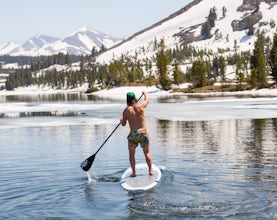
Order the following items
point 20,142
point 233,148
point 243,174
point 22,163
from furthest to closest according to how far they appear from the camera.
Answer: point 20,142, point 233,148, point 22,163, point 243,174

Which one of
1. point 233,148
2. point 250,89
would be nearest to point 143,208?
point 233,148

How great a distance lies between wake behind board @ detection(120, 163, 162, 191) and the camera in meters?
13.6

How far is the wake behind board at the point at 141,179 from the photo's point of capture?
13.6 m

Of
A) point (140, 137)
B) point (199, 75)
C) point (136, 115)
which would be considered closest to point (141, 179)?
point (140, 137)

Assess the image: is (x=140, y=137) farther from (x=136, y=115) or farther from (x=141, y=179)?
(x=141, y=179)

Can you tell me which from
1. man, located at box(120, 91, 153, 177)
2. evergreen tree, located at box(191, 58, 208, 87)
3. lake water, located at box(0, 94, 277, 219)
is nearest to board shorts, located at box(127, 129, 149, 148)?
man, located at box(120, 91, 153, 177)

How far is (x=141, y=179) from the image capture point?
14516 mm

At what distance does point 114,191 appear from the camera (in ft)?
43.8

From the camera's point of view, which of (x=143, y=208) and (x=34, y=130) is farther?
(x=34, y=130)

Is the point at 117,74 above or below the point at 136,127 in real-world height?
above

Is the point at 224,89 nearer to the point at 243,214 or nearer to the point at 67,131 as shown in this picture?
the point at 67,131

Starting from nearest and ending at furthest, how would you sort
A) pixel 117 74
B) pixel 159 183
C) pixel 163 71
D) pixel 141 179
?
pixel 159 183 < pixel 141 179 < pixel 163 71 < pixel 117 74

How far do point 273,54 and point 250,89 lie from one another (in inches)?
391

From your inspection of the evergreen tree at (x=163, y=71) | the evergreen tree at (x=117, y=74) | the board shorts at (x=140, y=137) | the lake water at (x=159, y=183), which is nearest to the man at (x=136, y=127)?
the board shorts at (x=140, y=137)
